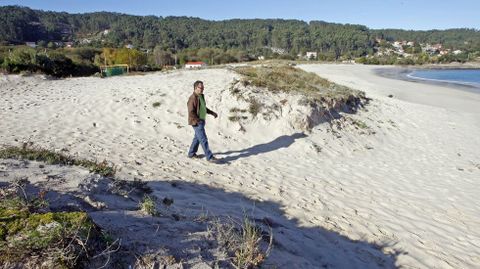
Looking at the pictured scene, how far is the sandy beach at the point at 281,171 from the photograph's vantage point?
15.7 feet

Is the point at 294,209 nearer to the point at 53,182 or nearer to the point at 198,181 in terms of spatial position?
the point at 198,181

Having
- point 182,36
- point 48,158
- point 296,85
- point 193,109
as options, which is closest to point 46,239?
point 48,158

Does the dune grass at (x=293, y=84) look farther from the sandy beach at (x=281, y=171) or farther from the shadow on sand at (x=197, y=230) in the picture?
the shadow on sand at (x=197, y=230)

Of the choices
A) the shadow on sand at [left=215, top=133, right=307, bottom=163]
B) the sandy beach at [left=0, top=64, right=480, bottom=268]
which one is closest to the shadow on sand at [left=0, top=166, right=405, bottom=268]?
the sandy beach at [left=0, top=64, right=480, bottom=268]

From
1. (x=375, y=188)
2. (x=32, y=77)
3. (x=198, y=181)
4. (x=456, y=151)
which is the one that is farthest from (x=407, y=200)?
(x=32, y=77)

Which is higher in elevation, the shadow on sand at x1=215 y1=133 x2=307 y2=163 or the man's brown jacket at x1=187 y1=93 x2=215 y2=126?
the man's brown jacket at x1=187 y1=93 x2=215 y2=126

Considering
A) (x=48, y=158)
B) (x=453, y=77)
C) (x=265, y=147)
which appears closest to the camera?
(x=48, y=158)

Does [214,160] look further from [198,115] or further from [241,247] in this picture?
[241,247]

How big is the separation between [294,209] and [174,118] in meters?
6.22

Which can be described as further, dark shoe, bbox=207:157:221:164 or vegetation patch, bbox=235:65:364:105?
vegetation patch, bbox=235:65:364:105

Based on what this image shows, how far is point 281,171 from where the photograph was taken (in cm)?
850

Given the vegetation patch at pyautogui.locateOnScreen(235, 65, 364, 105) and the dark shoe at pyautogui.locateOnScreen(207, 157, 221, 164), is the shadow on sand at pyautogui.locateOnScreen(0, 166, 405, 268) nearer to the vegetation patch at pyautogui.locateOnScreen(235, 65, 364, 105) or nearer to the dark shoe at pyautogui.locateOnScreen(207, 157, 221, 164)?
the dark shoe at pyautogui.locateOnScreen(207, 157, 221, 164)

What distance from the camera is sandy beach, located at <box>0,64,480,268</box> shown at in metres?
4.80

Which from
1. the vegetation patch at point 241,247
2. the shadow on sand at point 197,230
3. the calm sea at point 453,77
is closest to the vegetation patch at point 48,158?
the shadow on sand at point 197,230
